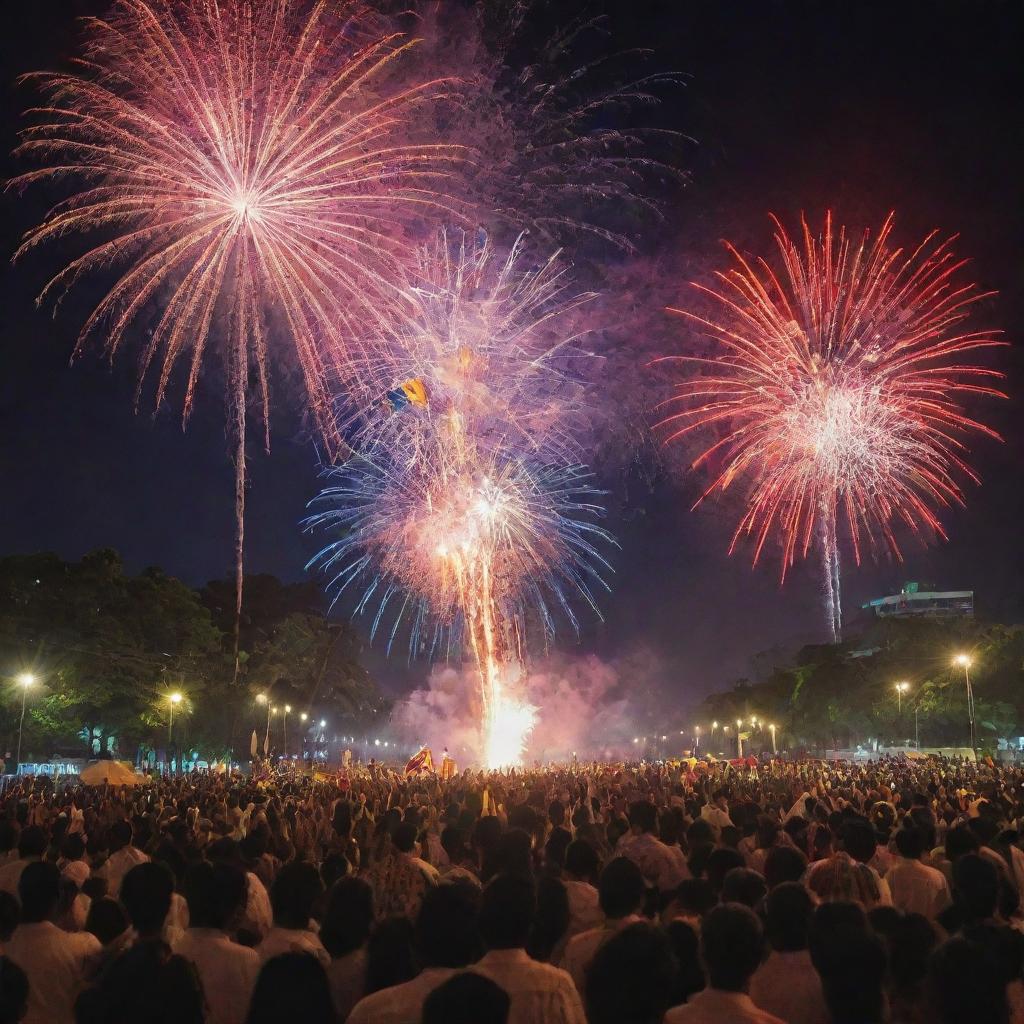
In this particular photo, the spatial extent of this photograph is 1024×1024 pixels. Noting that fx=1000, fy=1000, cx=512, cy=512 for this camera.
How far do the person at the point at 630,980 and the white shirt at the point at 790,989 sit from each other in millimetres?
918

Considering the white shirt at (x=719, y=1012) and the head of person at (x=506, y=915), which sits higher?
the head of person at (x=506, y=915)

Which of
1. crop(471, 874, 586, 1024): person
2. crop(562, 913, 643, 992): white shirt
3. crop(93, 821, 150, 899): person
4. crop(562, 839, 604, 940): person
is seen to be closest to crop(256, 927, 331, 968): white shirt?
crop(562, 913, 643, 992): white shirt

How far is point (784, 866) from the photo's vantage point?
6586 millimetres

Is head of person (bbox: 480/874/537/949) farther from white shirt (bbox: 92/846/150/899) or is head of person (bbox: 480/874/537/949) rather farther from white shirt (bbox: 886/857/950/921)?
white shirt (bbox: 92/846/150/899)

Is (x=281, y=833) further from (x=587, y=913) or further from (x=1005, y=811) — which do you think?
(x=1005, y=811)

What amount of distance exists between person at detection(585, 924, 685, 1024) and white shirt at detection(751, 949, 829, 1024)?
3.01 feet

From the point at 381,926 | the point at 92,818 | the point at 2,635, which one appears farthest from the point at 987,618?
the point at 381,926

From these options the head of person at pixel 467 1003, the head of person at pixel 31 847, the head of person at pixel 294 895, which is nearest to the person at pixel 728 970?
the head of person at pixel 467 1003

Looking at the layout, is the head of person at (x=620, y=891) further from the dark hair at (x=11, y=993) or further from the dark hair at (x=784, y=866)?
the dark hair at (x=11, y=993)

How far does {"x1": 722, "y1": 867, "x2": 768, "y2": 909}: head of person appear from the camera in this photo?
574 cm

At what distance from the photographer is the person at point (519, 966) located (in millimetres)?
3938

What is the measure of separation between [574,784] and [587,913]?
1375cm

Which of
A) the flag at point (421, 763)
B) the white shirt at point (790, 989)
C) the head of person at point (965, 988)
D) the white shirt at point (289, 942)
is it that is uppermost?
the flag at point (421, 763)

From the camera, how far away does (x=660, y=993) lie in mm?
3889
